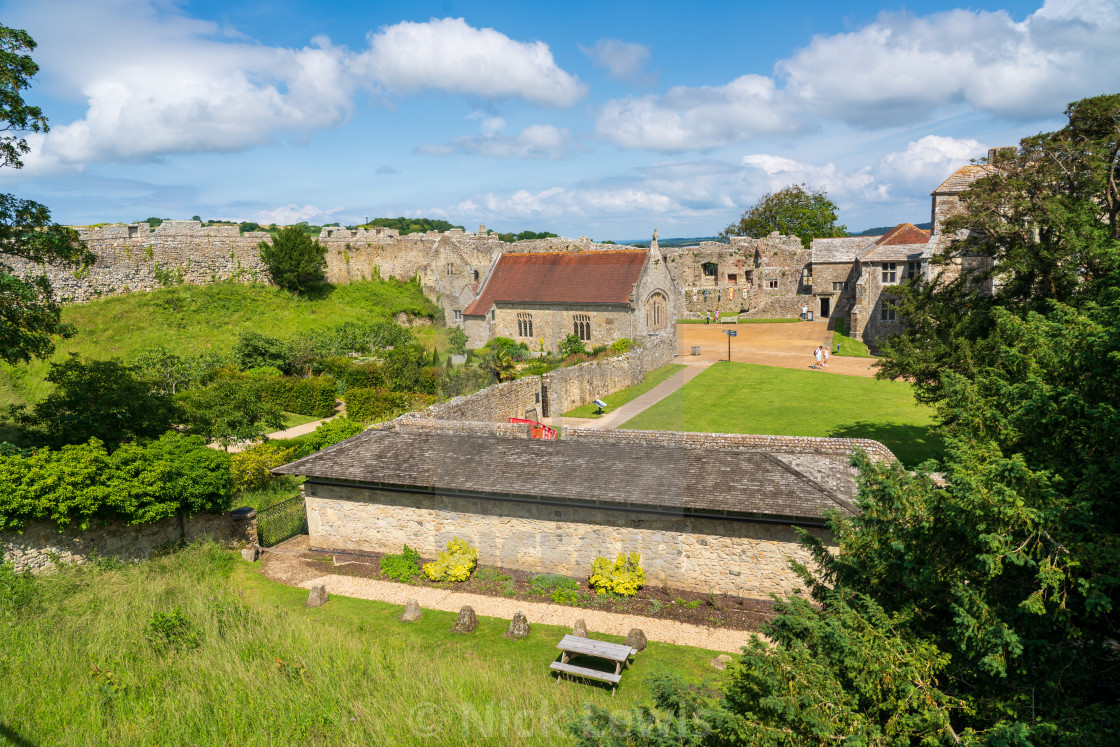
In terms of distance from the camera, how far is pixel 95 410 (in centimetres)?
1581

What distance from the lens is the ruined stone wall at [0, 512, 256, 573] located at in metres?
13.1

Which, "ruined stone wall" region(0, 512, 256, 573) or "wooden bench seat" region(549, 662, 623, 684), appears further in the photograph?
"ruined stone wall" region(0, 512, 256, 573)

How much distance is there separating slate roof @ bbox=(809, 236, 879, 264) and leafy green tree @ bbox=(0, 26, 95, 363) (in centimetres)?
5002

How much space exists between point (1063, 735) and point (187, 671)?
1078cm

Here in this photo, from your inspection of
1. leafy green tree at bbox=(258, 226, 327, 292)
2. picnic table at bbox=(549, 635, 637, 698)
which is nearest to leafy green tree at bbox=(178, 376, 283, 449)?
picnic table at bbox=(549, 635, 637, 698)

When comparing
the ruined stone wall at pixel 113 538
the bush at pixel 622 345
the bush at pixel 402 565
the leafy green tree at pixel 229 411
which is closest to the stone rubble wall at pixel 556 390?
the bush at pixel 622 345

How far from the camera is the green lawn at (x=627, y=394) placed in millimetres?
27812

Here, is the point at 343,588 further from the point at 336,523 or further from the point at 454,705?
the point at 454,705

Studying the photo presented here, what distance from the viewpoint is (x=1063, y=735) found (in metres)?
4.73

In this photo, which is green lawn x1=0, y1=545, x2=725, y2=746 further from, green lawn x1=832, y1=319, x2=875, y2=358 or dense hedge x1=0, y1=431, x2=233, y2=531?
green lawn x1=832, y1=319, x2=875, y2=358

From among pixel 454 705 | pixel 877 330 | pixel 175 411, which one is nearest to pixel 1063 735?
pixel 454 705

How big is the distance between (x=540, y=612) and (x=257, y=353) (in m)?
→ 27.6

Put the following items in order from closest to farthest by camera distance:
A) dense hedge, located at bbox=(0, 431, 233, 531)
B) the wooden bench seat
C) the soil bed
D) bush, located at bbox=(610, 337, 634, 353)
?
the wooden bench seat, the soil bed, dense hedge, located at bbox=(0, 431, 233, 531), bush, located at bbox=(610, 337, 634, 353)

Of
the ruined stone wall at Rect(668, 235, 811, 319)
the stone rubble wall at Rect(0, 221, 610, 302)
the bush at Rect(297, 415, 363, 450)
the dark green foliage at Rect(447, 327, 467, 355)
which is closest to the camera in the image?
the dark green foliage at Rect(447, 327, 467, 355)
